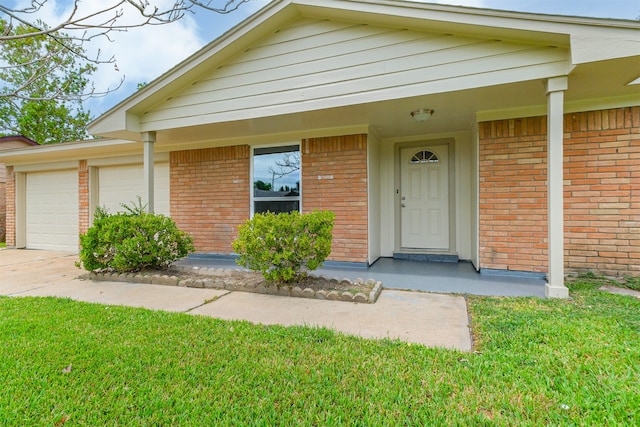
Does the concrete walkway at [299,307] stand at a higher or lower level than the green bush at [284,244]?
lower

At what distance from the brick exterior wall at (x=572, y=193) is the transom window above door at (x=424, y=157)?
1285 millimetres

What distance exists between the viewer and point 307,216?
13.2ft

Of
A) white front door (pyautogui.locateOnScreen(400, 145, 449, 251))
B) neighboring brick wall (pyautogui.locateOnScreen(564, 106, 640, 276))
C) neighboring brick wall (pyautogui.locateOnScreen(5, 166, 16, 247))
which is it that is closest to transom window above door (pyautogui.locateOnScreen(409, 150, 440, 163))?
white front door (pyautogui.locateOnScreen(400, 145, 449, 251))

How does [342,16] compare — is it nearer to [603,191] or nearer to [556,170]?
[556,170]

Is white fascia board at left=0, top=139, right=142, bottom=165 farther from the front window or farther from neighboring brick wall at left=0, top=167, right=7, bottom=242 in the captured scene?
the front window

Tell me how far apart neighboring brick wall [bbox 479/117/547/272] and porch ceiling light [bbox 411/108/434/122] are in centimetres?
82

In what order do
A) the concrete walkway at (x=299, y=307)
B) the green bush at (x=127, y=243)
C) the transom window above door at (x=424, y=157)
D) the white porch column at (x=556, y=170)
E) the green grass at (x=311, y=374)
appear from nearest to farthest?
the green grass at (x=311, y=374) < the concrete walkway at (x=299, y=307) < the white porch column at (x=556, y=170) < the green bush at (x=127, y=243) < the transom window above door at (x=424, y=157)

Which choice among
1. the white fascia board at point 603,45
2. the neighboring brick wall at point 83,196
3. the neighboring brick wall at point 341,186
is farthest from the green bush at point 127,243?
the white fascia board at point 603,45

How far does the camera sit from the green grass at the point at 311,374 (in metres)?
1.69

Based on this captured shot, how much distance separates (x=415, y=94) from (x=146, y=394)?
385 centimetres

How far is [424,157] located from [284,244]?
3607 millimetres

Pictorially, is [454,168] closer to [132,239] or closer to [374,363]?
[374,363]

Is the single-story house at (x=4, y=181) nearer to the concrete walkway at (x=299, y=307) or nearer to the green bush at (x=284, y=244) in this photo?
the concrete walkway at (x=299, y=307)

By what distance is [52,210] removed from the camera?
28.0ft
